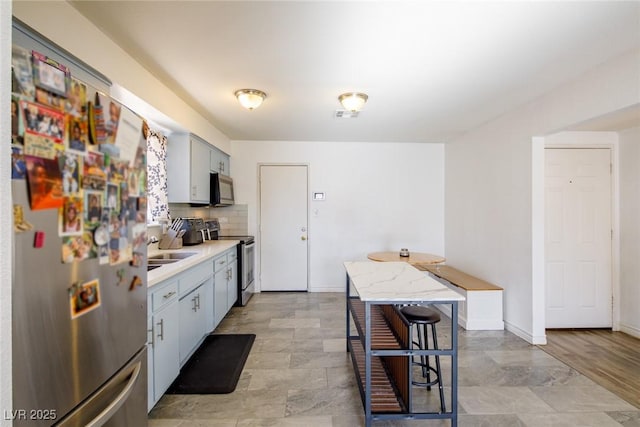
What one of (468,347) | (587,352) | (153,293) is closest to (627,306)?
(587,352)

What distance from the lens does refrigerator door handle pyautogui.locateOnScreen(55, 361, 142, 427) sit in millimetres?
897

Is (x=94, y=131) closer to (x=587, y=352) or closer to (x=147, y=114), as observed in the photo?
(x=147, y=114)

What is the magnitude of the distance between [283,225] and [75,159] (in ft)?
12.6

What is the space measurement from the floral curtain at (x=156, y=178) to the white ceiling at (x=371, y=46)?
→ 0.58 m

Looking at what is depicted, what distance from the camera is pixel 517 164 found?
312cm

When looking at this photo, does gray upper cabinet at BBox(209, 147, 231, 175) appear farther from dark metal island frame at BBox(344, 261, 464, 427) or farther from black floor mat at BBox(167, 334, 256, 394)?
dark metal island frame at BBox(344, 261, 464, 427)

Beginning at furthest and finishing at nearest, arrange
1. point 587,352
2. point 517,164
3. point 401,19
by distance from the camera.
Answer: point 517,164, point 587,352, point 401,19

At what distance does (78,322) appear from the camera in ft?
2.94

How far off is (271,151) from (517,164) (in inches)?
133

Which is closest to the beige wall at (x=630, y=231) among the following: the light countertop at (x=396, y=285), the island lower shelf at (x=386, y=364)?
the light countertop at (x=396, y=285)

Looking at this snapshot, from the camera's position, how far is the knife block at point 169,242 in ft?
10.3

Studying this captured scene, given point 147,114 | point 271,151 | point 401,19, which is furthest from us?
point 271,151

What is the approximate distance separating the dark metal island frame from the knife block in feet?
6.46

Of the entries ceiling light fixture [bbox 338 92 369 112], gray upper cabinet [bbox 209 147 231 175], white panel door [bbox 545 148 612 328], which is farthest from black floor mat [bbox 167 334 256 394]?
white panel door [bbox 545 148 612 328]
